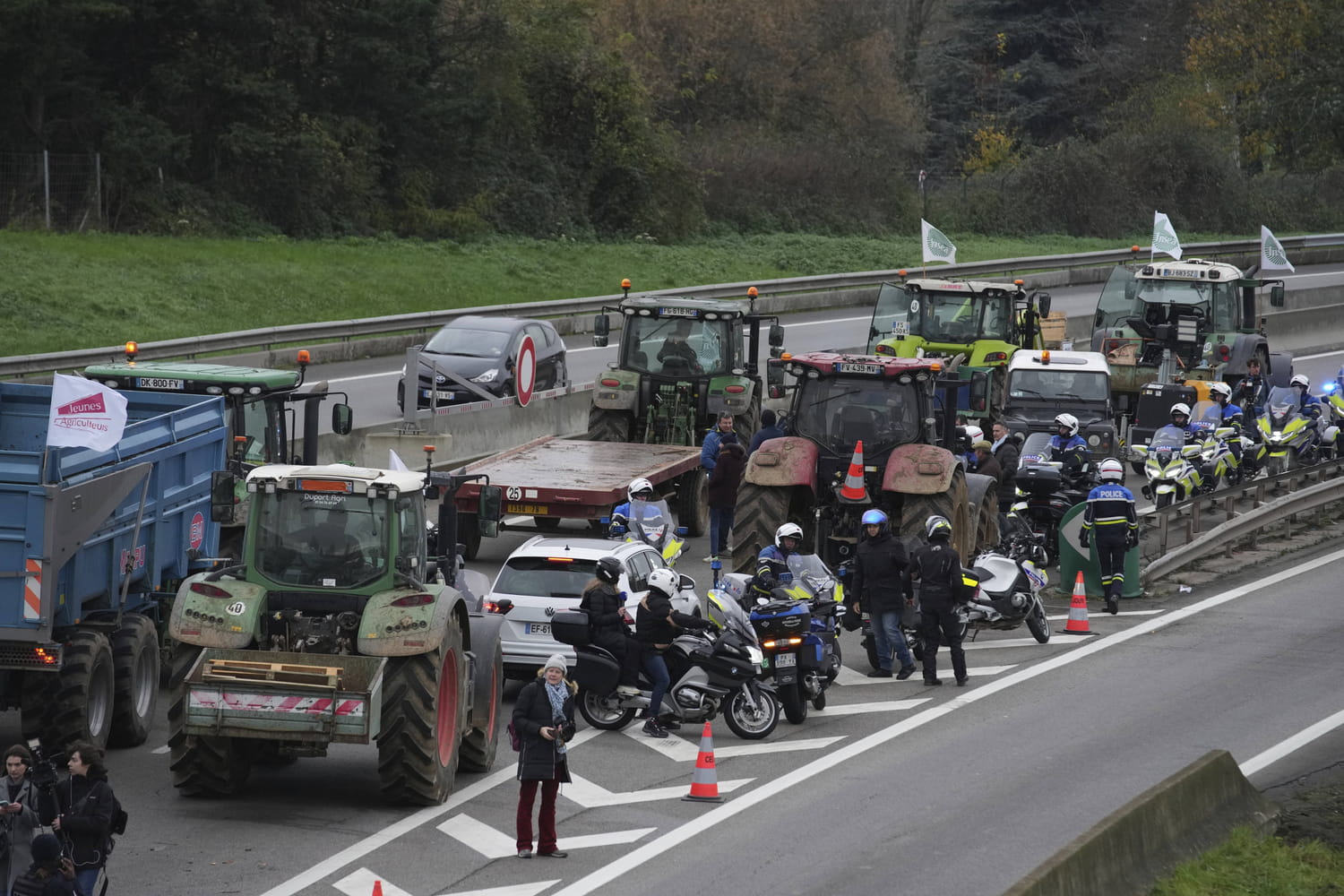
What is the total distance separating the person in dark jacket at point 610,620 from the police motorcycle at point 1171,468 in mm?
12069

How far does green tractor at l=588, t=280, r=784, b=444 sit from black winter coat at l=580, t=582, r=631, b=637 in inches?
413

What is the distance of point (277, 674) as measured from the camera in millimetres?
13070

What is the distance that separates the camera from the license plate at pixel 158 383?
18281 mm

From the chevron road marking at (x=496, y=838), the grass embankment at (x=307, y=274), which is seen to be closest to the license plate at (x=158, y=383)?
the chevron road marking at (x=496, y=838)

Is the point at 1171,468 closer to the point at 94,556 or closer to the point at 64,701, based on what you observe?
the point at 94,556

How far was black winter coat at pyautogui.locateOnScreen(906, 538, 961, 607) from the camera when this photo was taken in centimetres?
1769

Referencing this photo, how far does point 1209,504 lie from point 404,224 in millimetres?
29614

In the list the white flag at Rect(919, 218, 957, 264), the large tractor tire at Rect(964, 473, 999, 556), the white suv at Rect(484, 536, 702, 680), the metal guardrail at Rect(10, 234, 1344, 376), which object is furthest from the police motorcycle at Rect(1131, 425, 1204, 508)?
the metal guardrail at Rect(10, 234, 1344, 376)

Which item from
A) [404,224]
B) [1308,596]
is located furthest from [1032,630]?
[404,224]

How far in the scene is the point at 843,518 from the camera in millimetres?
21203

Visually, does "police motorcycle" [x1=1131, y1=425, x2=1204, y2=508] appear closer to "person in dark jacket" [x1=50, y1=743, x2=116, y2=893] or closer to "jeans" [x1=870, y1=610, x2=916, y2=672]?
"jeans" [x1=870, y1=610, x2=916, y2=672]

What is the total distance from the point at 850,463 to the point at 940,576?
3549mm

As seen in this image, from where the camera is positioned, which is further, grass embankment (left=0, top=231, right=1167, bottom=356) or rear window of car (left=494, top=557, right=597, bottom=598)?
grass embankment (left=0, top=231, right=1167, bottom=356)

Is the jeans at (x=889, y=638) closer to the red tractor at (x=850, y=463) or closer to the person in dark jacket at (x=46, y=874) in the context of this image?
the red tractor at (x=850, y=463)
